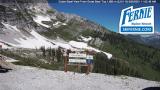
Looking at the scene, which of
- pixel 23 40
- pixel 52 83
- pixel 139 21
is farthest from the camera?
pixel 23 40

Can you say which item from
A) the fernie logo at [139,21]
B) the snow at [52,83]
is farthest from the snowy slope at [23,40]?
the fernie logo at [139,21]

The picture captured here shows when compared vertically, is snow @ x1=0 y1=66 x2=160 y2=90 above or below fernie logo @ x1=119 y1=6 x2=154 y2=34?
below

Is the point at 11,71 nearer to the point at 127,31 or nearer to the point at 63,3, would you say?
the point at 63,3

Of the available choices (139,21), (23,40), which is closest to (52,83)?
(139,21)

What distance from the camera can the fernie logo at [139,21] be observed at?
27250 mm

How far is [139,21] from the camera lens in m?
27.1

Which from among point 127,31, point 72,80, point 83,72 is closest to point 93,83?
point 72,80

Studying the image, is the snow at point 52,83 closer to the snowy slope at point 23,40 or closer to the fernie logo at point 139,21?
the fernie logo at point 139,21

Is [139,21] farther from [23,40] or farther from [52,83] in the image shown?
[23,40]

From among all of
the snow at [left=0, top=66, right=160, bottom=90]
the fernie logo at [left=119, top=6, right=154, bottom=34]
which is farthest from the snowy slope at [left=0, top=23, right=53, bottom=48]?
the fernie logo at [left=119, top=6, right=154, bottom=34]

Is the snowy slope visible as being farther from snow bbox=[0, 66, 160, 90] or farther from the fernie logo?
the fernie logo

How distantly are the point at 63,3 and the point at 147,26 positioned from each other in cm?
705

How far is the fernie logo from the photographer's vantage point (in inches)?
1073

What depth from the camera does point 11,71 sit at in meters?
30.3
